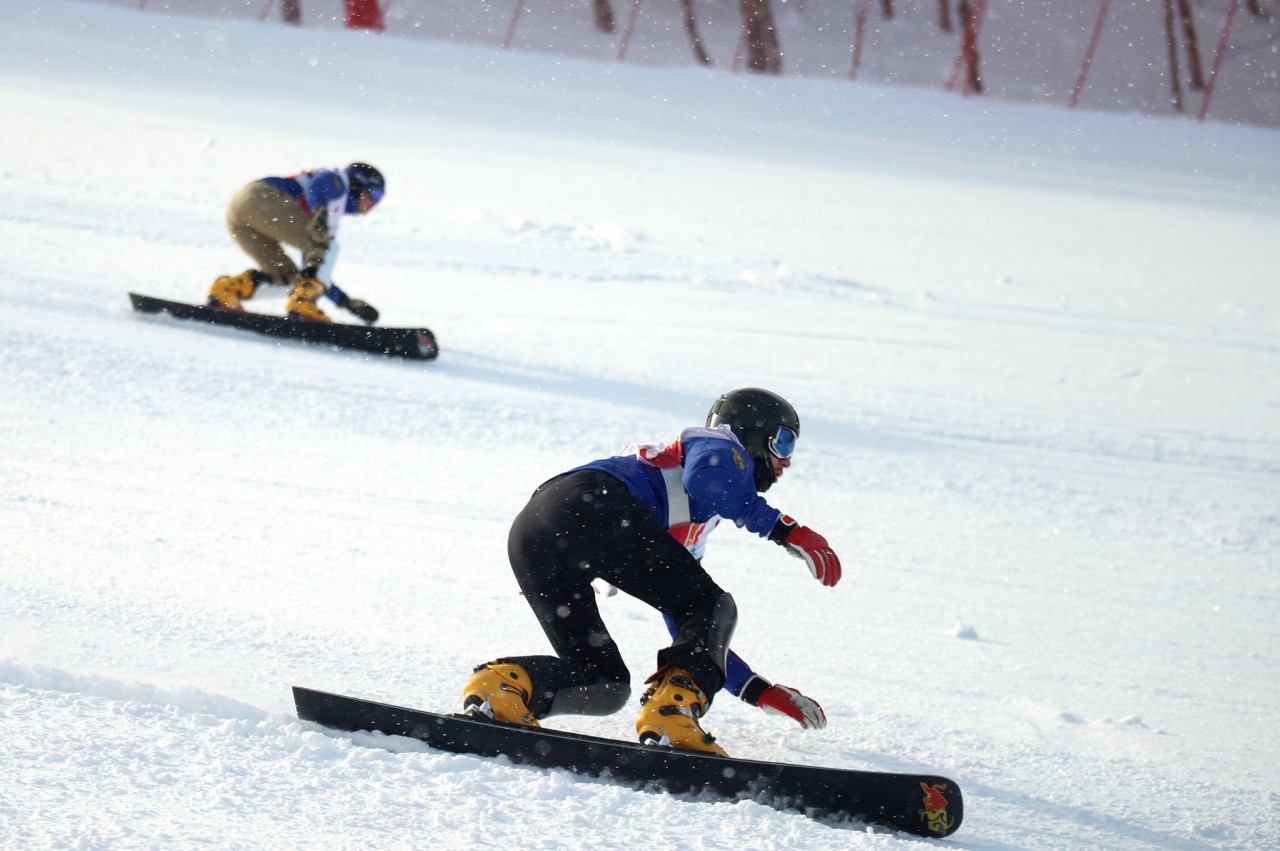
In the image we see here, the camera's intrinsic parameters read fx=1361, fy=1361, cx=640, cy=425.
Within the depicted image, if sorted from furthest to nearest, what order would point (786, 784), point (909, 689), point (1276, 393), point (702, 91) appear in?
point (702, 91) → point (1276, 393) → point (909, 689) → point (786, 784)

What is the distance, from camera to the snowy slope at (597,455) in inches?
115

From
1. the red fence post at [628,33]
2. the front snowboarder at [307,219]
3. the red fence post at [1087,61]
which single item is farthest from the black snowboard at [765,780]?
the red fence post at [1087,61]

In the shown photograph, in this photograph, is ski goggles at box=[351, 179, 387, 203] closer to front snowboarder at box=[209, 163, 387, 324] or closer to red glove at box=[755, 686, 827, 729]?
front snowboarder at box=[209, 163, 387, 324]

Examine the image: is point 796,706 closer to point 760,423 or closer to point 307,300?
point 760,423

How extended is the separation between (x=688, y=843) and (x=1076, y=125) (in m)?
19.9

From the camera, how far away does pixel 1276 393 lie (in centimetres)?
931

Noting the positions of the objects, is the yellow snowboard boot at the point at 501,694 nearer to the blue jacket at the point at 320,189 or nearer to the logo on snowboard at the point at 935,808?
the logo on snowboard at the point at 935,808

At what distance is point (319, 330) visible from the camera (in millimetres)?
7676

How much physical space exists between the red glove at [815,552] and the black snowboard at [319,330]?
4732 millimetres

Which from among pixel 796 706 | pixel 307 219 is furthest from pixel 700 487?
pixel 307 219

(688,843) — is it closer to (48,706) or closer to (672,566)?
(672,566)

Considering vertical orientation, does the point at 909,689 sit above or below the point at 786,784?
below

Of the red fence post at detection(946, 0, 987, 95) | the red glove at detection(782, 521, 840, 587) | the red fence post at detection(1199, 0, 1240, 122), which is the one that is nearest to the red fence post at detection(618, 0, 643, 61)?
the red fence post at detection(946, 0, 987, 95)

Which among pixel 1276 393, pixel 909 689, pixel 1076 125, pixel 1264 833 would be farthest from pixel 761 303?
pixel 1076 125
